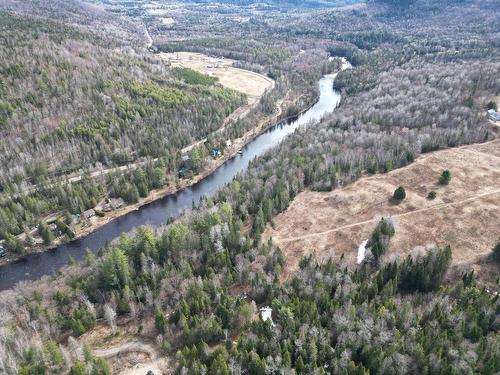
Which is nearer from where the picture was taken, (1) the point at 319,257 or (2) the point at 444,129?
(1) the point at 319,257

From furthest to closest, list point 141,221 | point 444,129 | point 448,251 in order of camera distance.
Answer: point 444,129 < point 141,221 < point 448,251

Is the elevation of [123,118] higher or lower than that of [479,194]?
higher

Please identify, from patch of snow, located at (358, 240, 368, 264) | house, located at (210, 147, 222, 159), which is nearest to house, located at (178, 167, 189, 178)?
house, located at (210, 147, 222, 159)

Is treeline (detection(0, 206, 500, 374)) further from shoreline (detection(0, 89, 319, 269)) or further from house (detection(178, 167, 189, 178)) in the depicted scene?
house (detection(178, 167, 189, 178))

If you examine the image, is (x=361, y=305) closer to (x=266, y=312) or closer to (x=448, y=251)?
(x=266, y=312)

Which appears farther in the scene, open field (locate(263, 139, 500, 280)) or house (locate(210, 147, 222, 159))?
house (locate(210, 147, 222, 159))

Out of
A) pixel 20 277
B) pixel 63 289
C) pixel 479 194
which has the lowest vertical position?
pixel 20 277

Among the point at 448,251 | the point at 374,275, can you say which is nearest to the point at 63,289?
the point at 374,275
